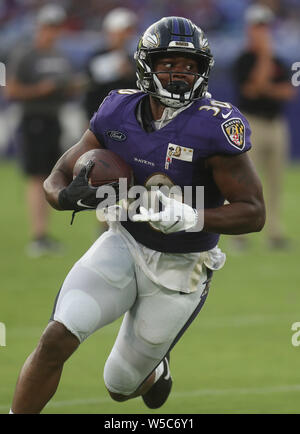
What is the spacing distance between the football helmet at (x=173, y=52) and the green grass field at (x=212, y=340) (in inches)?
63.5

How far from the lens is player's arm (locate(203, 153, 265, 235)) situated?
3.80 metres

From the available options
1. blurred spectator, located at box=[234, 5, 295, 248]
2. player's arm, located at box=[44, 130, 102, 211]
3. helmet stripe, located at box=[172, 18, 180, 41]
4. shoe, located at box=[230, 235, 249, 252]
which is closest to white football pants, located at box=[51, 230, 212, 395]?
player's arm, located at box=[44, 130, 102, 211]

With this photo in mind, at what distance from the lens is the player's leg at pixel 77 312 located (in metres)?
3.77

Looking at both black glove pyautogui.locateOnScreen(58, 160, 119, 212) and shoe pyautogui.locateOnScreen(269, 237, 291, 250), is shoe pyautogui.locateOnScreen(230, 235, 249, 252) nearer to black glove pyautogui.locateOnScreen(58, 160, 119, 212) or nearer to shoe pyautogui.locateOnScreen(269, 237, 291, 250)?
shoe pyautogui.locateOnScreen(269, 237, 291, 250)

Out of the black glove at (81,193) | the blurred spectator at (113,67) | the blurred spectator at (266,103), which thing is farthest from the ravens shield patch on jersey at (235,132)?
the blurred spectator at (266,103)

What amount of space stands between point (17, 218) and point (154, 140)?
7129 millimetres

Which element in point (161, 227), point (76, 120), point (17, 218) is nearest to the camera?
point (161, 227)

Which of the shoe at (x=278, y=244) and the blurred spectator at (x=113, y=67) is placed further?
the shoe at (x=278, y=244)

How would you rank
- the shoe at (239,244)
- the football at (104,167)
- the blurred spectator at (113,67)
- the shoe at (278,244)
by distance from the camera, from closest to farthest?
the football at (104,167) < the blurred spectator at (113,67) < the shoe at (239,244) < the shoe at (278,244)

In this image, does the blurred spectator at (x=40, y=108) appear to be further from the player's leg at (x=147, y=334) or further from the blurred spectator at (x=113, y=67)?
the player's leg at (x=147, y=334)

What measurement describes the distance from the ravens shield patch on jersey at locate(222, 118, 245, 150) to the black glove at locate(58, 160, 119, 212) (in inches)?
19.1

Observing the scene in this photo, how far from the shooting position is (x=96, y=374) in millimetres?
5352
